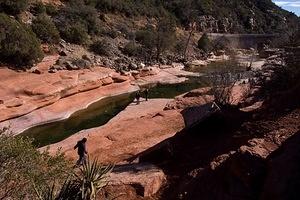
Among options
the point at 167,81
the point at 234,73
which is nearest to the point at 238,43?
the point at 167,81

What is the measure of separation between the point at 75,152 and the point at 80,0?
147 ft

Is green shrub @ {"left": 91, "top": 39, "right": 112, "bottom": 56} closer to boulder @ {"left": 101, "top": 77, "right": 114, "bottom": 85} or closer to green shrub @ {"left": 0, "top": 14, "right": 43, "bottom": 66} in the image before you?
boulder @ {"left": 101, "top": 77, "right": 114, "bottom": 85}

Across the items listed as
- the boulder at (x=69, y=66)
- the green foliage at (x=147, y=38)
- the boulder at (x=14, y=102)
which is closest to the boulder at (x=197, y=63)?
the green foliage at (x=147, y=38)

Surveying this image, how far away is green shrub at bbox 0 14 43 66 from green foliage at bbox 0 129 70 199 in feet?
94.6

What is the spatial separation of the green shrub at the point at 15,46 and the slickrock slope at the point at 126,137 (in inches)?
544

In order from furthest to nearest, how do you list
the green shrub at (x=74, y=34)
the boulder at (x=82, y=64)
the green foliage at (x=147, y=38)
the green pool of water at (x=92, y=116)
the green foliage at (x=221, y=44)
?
1. the green foliage at (x=221, y=44)
2. the green foliage at (x=147, y=38)
3. the green shrub at (x=74, y=34)
4. the boulder at (x=82, y=64)
5. the green pool of water at (x=92, y=116)

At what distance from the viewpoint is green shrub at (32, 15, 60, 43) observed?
152 ft

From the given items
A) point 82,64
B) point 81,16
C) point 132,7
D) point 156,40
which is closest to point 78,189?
point 82,64

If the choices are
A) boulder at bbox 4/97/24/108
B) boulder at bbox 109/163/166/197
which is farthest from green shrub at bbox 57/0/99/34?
boulder at bbox 109/163/166/197

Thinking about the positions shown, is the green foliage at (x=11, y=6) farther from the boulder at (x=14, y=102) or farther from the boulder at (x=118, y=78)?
the boulder at (x=14, y=102)

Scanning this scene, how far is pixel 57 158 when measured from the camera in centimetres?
1141

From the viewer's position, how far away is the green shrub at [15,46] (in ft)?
123

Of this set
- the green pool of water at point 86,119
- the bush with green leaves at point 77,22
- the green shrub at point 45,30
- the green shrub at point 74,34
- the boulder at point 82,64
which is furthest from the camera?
the bush with green leaves at point 77,22

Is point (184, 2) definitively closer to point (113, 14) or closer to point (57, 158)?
point (113, 14)
